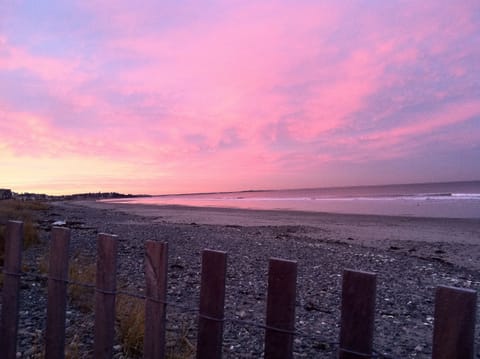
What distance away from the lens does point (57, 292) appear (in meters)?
2.82

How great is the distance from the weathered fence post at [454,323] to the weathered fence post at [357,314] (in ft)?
0.94

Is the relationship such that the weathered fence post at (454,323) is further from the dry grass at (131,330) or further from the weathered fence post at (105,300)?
the dry grass at (131,330)

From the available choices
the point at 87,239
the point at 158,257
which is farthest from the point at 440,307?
the point at 87,239

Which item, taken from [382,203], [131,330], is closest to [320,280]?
[131,330]

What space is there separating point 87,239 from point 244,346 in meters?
9.09

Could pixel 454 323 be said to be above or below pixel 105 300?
above

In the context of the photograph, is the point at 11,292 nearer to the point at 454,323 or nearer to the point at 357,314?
the point at 357,314

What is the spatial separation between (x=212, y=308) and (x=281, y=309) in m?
0.44

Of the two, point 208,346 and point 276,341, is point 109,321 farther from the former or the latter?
point 276,341

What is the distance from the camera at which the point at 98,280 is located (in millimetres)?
2654

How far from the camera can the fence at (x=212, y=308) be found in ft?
5.57

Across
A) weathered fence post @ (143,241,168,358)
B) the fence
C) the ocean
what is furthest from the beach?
the ocean

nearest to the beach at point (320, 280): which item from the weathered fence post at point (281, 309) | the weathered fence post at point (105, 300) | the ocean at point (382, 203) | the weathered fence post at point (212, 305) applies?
the weathered fence post at point (281, 309)

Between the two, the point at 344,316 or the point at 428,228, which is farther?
the point at 428,228
